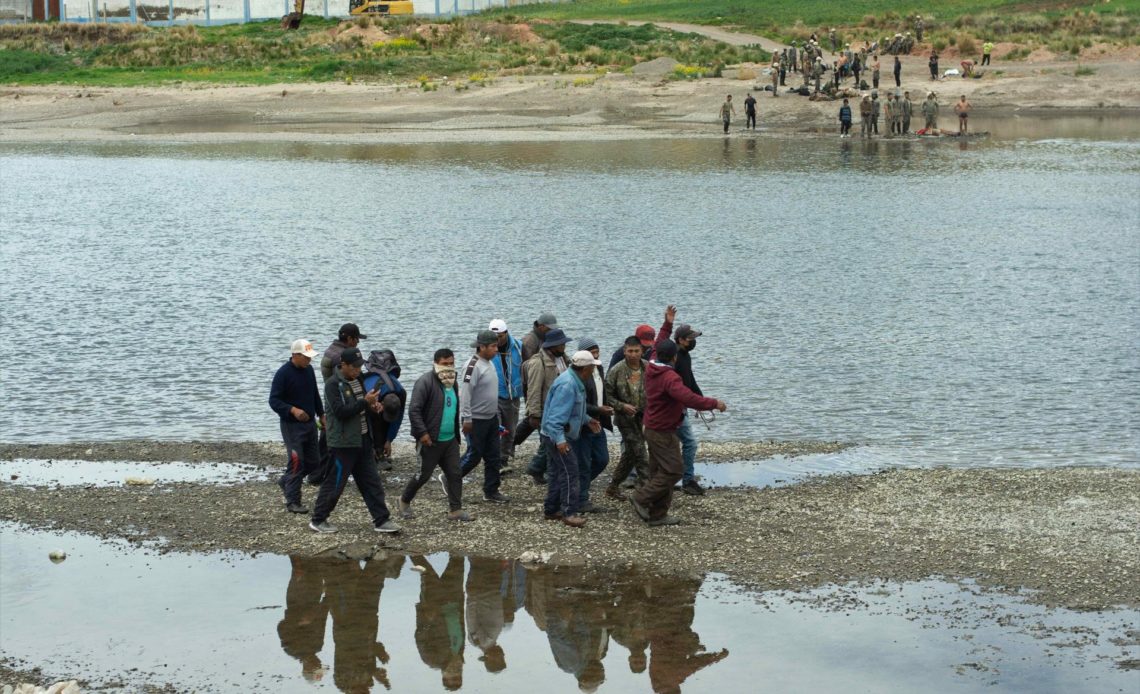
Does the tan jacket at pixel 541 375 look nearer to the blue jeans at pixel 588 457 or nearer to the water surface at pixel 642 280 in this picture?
the blue jeans at pixel 588 457

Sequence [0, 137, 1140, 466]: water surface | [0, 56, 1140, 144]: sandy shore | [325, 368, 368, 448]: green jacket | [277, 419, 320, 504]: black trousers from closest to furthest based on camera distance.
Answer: [325, 368, 368, 448]: green jacket → [277, 419, 320, 504]: black trousers → [0, 137, 1140, 466]: water surface → [0, 56, 1140, 144]: sandy shore

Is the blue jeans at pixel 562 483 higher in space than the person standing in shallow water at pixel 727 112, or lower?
lower

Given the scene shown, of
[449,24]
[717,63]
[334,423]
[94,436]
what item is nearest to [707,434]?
[334,423]

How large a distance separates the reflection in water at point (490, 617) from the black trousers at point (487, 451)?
4.99 feet

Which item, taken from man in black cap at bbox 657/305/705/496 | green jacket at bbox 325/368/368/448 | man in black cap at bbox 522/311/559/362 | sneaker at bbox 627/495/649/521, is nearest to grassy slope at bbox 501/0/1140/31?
man in black cap at bbox 522/311/559/362

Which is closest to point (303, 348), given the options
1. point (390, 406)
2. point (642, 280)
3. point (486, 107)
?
point (390, 406)

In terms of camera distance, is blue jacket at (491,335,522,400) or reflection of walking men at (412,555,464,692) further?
blue jacket at (491,335,522,400)

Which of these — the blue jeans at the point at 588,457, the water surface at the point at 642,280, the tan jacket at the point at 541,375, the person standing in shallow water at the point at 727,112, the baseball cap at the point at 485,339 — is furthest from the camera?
the person standing in shallow water at the point at 727,112

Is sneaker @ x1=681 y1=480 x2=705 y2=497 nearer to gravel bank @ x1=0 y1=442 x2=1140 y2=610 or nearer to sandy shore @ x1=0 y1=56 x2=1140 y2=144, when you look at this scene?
gravel bank @ x1=0 y1=442 x2=1140 y2=610

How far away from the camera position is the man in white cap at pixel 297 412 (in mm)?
13656

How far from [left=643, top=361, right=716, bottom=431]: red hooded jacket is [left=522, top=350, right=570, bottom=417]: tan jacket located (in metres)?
1.19

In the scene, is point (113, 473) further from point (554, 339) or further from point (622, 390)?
point (622, 390)

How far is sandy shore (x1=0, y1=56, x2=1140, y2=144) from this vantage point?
5803 cm

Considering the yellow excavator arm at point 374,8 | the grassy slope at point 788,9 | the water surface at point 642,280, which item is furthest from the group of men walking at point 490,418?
the yellow excavator arm at point 374,8
